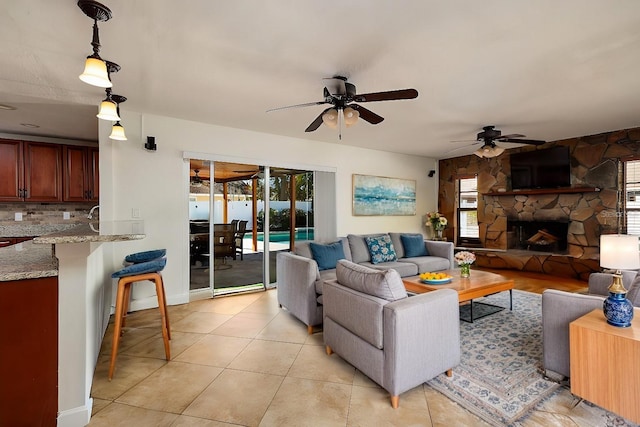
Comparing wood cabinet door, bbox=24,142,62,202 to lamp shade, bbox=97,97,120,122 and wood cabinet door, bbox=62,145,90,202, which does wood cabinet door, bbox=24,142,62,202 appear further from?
lamp shade, bbox=97,97,120,122

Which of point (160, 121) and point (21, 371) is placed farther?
point (160, 121)

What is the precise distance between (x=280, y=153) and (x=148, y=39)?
2.78 meters

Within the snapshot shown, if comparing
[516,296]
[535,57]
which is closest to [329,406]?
[535,57]

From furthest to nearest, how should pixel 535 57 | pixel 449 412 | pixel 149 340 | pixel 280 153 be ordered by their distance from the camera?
pixel 280 153 < pixel 149 340 < pixel 535 57 < pixel 449 412

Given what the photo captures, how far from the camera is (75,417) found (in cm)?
174

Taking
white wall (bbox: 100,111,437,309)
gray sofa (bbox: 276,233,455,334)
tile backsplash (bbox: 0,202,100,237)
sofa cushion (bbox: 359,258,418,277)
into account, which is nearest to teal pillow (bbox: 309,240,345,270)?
gray sofa (bbox: 276,233,455,334)

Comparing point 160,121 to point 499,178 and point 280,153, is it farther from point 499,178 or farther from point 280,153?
point 499,178

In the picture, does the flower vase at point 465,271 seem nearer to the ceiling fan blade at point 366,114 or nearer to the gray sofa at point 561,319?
the gray sofa at point 561,319

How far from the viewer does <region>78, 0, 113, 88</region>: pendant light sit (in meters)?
1.69

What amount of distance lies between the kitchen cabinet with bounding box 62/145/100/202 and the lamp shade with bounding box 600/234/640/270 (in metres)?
6.05

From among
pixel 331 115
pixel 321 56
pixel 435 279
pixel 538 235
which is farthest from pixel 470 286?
pixel 538 235

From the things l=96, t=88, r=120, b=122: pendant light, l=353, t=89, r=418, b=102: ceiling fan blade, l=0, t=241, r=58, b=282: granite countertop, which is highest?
l=353, t=89, r=418, b=102: ceiling fan blade

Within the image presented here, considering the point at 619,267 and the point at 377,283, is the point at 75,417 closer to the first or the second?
the point at 377,283

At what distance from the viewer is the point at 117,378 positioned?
2.24 m
